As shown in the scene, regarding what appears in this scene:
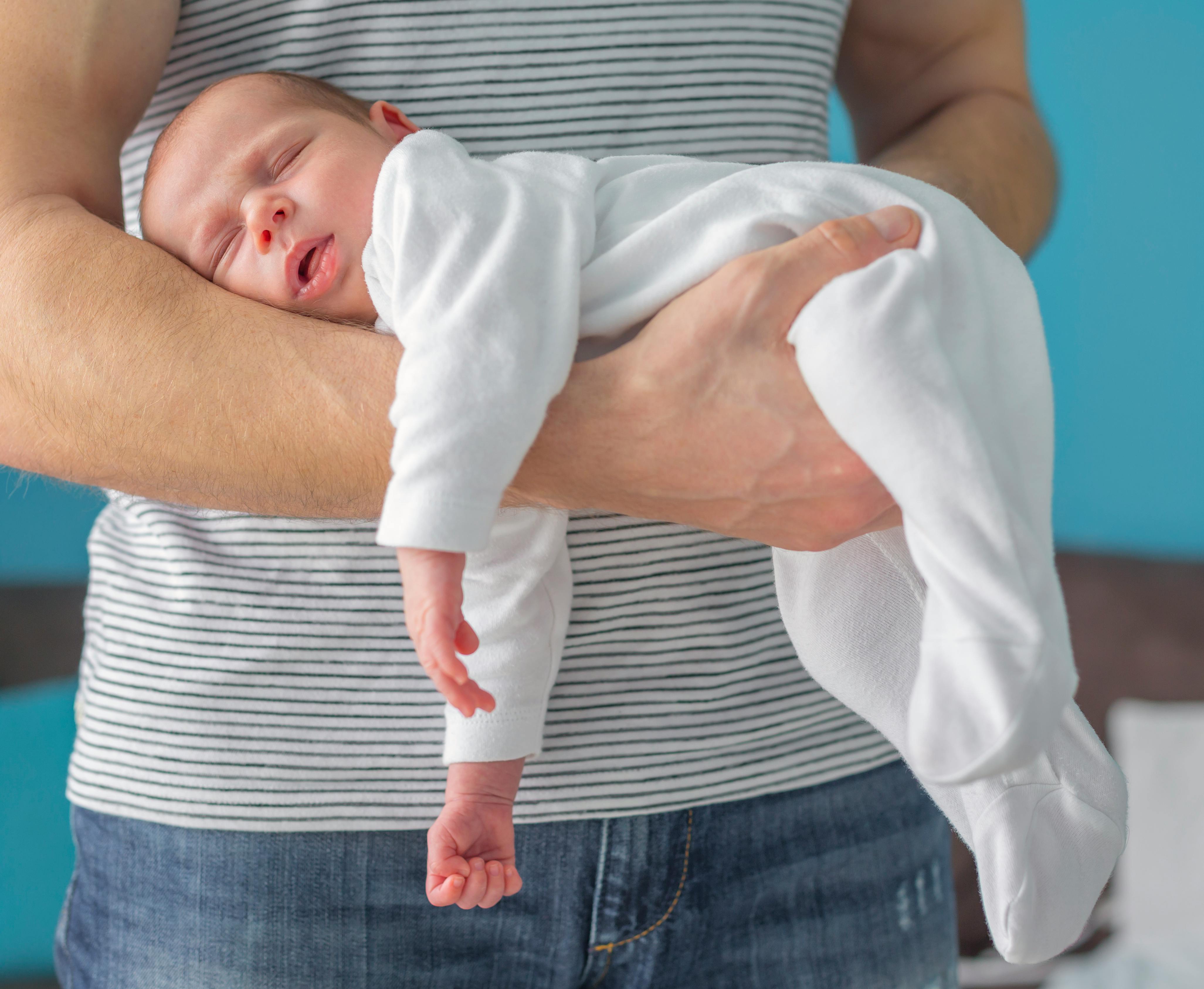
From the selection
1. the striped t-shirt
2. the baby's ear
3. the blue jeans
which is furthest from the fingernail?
the blue jeans

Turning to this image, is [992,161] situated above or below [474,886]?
above

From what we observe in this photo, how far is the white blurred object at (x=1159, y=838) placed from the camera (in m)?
2.35

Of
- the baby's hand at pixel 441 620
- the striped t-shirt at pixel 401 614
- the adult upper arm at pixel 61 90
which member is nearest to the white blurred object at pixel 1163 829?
the striped t-shirt at pixel 401 614

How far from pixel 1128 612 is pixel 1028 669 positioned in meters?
2.27

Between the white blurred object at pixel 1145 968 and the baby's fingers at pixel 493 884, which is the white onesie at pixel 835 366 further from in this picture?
the white blurred object at pixel 1145 968

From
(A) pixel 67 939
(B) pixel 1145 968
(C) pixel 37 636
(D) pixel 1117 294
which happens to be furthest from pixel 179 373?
(D) pixel 1117 294

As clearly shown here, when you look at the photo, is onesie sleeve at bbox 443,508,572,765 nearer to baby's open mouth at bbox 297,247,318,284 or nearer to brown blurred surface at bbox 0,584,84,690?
baby's open mouth at bbox 297,247,318,284

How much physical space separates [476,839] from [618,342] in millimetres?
453

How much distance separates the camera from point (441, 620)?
2.14ft

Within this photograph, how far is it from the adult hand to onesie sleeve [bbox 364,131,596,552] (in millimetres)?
50

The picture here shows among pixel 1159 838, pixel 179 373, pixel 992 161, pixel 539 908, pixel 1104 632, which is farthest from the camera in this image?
pixel 1104 632

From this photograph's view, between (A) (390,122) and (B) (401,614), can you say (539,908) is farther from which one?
(A) (390,122)

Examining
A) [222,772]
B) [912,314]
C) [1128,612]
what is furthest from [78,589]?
[1128,612]

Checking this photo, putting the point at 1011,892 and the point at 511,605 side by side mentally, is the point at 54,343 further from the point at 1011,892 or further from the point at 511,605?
the point at 1011,892
